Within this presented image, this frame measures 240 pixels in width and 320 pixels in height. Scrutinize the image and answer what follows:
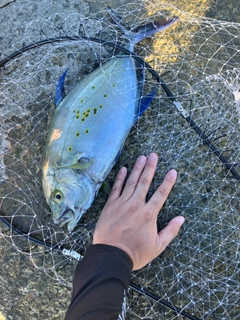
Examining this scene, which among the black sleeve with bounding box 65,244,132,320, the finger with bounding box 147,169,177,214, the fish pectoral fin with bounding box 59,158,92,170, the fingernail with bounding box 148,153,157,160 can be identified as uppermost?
the fish pectoral fin with bounding box 59,158,92,170

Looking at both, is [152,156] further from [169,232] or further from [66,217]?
[66,217]

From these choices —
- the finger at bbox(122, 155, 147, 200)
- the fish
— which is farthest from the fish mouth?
the finger at bbox(122, 155, 147, 200)

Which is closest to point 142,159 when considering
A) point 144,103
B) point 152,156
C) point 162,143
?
point 152,156

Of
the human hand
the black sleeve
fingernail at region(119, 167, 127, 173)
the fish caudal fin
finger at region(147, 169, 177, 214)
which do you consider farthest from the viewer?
the fish caudal fin

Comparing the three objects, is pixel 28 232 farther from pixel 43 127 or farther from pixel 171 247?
pixel 171 247

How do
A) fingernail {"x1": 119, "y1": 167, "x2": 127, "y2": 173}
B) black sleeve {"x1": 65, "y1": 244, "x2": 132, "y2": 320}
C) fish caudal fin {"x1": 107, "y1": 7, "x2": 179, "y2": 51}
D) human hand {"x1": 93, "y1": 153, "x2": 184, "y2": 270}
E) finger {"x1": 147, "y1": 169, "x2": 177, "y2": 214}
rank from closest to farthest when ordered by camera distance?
black sleeve {"x1": 65, "y1": 244, "x2": 132, "y2": 320} → human hand {"x1": 93, "y1": 153, "x2": 184, "y2": 270} → finger {"x1": 147, "y1": 169, "x2": 177, "y2": 214} → fingernail {"x1": 119, "y1": 167, "x2": 127, "y2": 173} → fish caudal fin {"x1": 107, "y1": 7, "x2": 179, "y2": 51}

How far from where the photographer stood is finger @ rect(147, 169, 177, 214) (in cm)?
190

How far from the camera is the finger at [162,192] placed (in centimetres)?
190

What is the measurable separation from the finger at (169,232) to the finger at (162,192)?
12cm

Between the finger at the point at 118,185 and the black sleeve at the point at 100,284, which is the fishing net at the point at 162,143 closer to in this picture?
the finger at the point at 118,185

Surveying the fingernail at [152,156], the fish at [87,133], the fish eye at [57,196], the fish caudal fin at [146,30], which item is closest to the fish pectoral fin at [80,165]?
the fish at [87,133]

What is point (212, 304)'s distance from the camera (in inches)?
75.1

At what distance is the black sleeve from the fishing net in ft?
1.21

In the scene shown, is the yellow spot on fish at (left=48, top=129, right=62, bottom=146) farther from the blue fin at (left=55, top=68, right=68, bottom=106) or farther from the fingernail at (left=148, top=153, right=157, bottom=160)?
the fingernail at (left=148, top=153, right=157, bottom=160)
